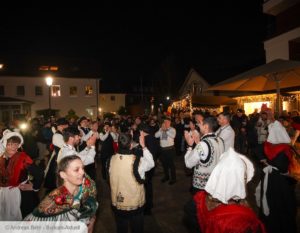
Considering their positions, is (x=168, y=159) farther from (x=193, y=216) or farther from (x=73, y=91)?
(x=73, y=91)

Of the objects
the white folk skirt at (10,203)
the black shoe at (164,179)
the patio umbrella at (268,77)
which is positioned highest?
the patio umbrella at (268,77)

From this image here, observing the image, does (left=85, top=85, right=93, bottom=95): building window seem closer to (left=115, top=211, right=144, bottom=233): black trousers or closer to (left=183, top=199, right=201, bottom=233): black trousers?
(left=115, top=211, right=144, bottom=233): black trousers

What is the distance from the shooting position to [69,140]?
453cm

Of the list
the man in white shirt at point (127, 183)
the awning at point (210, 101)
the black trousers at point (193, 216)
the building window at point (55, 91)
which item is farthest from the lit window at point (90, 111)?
the black trousers at point (193, 216)

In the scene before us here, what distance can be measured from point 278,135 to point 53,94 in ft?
129

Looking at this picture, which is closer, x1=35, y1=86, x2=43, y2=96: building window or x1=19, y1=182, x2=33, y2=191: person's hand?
x1=19, y1=182, x2=33, y2=191: person's hand

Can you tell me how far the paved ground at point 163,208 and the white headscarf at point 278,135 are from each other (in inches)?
74.0

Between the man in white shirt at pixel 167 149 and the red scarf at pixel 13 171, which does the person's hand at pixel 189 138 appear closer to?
the red scarf at pixel 13 171

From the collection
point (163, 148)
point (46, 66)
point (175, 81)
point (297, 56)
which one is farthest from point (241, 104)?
point (46, 66)

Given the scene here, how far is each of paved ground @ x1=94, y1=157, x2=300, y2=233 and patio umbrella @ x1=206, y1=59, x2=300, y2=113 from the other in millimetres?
3031

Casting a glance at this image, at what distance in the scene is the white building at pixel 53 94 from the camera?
3719 cm

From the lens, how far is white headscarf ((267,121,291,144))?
4359 millimetres

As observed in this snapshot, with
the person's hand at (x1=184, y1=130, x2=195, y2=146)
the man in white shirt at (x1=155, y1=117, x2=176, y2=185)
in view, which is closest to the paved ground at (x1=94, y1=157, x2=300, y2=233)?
the man in white shirt at (x1=155, y1=117, x2=176, y2=185)

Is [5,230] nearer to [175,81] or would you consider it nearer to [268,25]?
[268,25]
